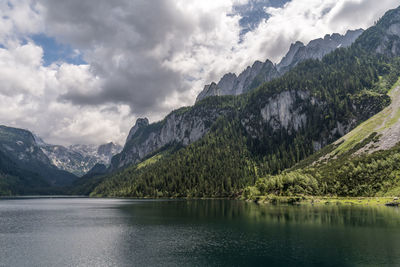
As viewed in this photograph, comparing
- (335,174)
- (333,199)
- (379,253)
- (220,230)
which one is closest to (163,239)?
(220,230)

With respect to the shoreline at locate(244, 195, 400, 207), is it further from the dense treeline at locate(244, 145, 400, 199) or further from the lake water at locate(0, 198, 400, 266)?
the lake water at locate(0, 198, 400, 266)

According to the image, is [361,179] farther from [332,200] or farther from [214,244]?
[214,244]

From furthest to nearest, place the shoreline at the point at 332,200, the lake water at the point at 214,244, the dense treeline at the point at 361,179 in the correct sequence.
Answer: the dense treeline at the point at 361,179 → the shoreline at the point at 332,200 → the lake water at the point at 214,244

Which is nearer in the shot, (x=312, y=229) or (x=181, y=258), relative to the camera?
(x=181, y=258)

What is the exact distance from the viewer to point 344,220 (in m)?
94.5

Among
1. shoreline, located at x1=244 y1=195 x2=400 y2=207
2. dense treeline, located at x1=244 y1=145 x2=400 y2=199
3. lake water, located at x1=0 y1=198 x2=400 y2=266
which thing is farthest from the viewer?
dense treeline, located at x1=244 y1=145 x2=400 y2=199

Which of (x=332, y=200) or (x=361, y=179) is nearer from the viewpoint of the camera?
(x=332, y=200)

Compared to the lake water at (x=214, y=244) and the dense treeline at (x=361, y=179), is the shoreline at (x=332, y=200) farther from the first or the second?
the lake water at (x=214, y=244)

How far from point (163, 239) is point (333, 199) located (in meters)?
132

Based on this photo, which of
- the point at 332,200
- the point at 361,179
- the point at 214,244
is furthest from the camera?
the point at 361,179

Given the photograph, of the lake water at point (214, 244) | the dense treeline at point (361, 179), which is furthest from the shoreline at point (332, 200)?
the lake water at point (214, 244)

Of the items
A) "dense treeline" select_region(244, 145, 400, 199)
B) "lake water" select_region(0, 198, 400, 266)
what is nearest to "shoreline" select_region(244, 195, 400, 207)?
"dense treeline" select_region(244, 145, 400, 199)

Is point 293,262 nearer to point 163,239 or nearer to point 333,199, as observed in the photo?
point 163,239

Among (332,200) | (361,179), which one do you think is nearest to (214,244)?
(332,200)
